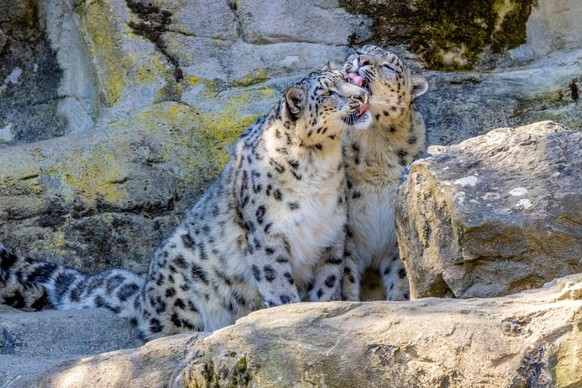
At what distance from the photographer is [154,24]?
332 inches

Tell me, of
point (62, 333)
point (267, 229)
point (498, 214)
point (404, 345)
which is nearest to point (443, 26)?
point (267, 229)

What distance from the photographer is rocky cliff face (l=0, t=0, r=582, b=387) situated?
16.5 feet

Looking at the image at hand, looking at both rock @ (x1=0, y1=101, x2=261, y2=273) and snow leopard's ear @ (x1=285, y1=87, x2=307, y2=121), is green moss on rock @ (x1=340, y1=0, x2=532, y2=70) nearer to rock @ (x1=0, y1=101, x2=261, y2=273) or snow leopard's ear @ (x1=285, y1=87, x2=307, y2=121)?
rock @ (x1=0, y1=101, x2=261, y2=273)

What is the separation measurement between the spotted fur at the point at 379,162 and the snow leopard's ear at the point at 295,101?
1.33 feet

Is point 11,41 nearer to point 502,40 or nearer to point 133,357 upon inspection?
point 502,40

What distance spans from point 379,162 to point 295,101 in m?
0.65

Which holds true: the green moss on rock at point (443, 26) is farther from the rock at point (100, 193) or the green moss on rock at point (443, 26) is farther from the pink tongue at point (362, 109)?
the pink tongue at point (362, 109)

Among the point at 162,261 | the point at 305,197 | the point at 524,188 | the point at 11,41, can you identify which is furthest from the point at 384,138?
the point at 11,41

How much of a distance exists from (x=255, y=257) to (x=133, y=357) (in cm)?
189

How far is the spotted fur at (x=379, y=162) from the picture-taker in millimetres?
6875

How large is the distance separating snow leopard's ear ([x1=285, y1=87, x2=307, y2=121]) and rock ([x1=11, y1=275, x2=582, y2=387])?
2.20 meters

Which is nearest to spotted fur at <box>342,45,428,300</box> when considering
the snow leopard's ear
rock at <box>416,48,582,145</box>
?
the snow leopard's ear

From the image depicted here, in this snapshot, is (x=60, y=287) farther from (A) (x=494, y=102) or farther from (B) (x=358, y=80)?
(A) (x=494, y=102)

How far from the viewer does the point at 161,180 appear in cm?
789
